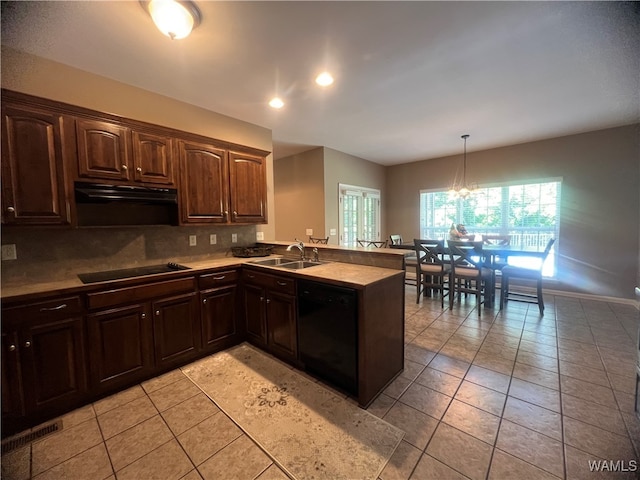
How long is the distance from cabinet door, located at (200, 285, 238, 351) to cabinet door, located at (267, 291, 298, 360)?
1.59 ft

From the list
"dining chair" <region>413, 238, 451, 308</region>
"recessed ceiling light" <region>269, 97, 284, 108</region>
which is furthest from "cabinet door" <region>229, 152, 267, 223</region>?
"dining chair" <region>413, 238, 451, 308</region>

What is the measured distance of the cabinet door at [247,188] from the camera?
121 inches

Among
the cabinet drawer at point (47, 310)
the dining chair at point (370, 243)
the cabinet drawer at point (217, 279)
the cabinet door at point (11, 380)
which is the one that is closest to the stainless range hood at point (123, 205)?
the cabinet drawer at point (217, 279)

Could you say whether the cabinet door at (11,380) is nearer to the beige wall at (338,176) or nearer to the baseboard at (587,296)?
the beige wall at (338,176)

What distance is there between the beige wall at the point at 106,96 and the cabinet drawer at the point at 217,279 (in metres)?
1.77

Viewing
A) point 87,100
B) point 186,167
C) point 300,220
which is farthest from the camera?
point 300,220

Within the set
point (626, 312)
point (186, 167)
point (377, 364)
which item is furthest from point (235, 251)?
point (626, 312)

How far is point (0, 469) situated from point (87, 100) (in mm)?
2743

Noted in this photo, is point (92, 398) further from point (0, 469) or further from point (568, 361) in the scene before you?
point (568, 361)

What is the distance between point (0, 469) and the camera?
4.66 ft

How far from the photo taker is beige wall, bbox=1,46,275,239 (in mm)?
2035

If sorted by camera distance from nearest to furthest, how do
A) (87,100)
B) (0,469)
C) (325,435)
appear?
1. (0,469)
2. (325,435)
3. (87,100)

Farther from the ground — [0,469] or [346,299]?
[346,299]

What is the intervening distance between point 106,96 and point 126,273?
1.71m
